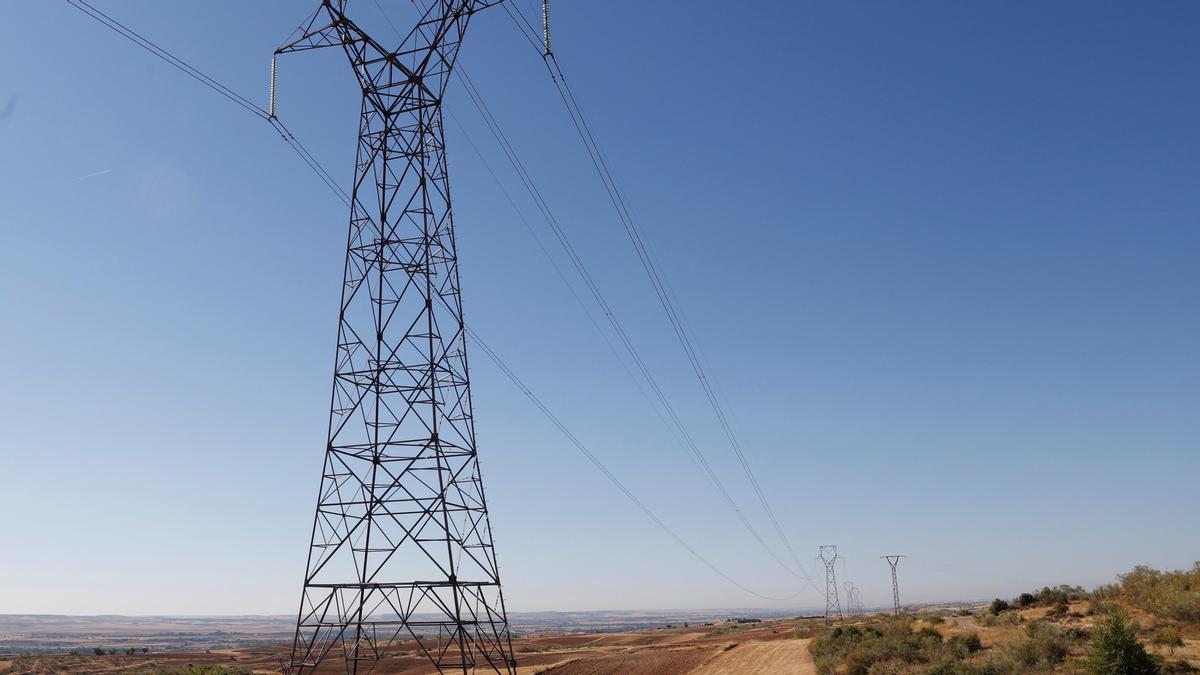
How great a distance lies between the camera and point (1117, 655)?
24.6 m

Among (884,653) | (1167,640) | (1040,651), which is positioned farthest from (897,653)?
(1167,640)

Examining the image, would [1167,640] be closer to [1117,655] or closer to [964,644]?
[1117,655]

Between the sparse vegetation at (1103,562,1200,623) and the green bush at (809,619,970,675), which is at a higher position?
the sparse vegetation at (1103,562,1200,623)

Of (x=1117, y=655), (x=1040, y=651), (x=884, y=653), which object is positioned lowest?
(x=884, y=653)

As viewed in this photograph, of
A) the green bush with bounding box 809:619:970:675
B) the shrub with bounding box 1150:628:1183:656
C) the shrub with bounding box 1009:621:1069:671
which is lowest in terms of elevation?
the green bush with bounding box 809:619:970:675

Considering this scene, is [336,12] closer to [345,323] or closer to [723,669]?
[345,323]

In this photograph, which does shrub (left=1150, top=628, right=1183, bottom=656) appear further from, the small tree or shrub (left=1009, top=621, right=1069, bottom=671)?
the small tree

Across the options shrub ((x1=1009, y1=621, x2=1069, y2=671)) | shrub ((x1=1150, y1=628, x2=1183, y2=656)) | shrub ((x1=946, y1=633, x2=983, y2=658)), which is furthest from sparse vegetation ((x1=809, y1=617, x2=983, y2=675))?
shrub ((x1=1150, y1=628, x2=1183, y2=656))

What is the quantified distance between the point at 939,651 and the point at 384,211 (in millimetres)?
29948

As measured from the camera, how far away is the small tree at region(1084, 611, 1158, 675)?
24422 mm

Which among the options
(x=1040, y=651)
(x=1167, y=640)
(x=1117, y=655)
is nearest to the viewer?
(x=1117, y=655)

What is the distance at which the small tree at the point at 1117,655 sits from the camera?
24422 millimetres

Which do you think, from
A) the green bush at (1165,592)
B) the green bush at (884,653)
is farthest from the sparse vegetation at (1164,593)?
the green bush at (884,653)

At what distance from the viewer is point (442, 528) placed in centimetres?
2641
